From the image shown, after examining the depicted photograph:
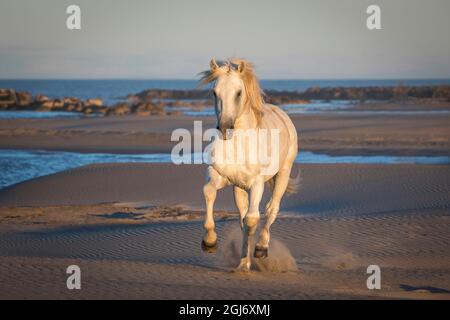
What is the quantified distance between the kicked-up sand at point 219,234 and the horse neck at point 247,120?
1744mm

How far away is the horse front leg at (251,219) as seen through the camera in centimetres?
825

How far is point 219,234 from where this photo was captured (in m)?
11.2

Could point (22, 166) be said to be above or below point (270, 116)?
below

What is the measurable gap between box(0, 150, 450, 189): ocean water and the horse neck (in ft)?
37.0

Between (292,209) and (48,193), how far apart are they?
5684mm

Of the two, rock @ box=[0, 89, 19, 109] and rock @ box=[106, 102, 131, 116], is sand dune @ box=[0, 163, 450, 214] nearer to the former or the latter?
rock @ box=[106, 102, 131, 116]

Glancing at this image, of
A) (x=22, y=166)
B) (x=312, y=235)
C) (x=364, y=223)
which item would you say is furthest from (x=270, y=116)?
(x=22, y=166)

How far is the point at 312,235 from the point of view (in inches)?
444

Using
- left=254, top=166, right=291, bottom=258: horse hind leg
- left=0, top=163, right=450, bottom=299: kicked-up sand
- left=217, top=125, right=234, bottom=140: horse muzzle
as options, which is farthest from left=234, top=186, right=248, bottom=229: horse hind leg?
left=217, top=125, right=234, bottom=140: horse muzzle

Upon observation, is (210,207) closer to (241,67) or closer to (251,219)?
(251,219)

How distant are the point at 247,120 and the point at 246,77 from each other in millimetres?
497

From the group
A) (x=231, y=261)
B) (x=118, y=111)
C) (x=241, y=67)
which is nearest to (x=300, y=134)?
(x=231, y=261)
